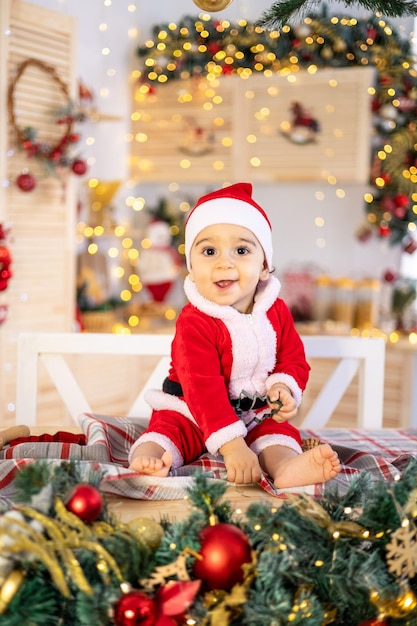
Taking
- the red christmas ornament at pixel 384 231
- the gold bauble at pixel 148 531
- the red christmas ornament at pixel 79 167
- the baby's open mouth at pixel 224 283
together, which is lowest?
the gold bauble at pixel 148 531

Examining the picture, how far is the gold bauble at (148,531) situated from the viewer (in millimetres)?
835

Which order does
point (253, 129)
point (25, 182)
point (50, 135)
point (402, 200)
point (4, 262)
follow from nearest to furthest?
point (4, 262)
point (25, 182)
point (50, 135)
point (402, 200)
point (253, 129)

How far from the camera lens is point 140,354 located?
1.76 meters

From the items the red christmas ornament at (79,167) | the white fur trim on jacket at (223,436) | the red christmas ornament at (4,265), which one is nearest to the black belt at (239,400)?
the white fur trim on jacket at (223,436)

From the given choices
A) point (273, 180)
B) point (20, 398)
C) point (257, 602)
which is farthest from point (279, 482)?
point (273, 180)

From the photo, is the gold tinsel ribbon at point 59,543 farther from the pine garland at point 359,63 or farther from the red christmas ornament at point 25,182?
the pine garland at point 359,63

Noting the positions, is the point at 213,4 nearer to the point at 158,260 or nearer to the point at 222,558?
the point at 222,558

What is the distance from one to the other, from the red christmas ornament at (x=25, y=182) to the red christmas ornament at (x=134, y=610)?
2.55 m

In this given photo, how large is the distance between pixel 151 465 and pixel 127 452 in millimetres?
235

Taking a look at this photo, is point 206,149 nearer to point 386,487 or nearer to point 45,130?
point 45,130

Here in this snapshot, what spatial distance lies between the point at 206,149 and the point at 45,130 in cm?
109

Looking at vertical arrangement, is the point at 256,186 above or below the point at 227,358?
above

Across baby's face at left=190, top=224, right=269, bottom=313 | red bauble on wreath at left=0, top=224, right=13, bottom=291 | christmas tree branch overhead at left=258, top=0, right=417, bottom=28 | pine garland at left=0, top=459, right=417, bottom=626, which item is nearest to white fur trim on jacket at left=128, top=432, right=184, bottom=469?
baby's face at left=190, top=224, right=269, bottom=313

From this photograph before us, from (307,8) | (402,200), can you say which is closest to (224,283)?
(307,8)
